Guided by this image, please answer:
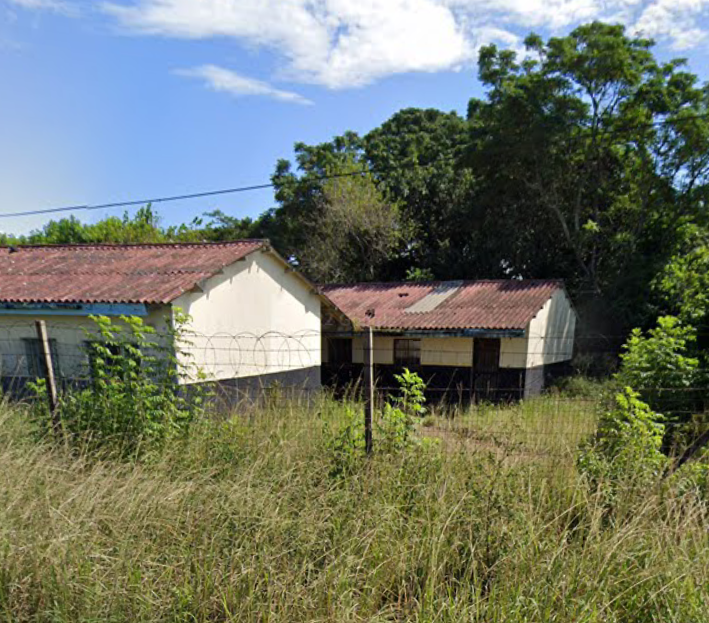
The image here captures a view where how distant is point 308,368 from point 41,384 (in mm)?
8640

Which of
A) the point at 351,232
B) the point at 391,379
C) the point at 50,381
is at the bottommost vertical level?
the point at 391,379

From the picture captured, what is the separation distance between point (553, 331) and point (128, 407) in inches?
575

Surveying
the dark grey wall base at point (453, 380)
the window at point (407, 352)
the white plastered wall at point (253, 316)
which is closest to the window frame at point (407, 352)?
the window at point (407, 352)

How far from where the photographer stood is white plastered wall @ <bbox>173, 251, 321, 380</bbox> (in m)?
10.1

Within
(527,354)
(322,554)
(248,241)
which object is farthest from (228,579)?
(527,354)

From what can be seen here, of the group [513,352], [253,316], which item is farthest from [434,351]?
[253,316]

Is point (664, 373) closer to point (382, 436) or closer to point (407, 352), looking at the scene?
point (382, 436)

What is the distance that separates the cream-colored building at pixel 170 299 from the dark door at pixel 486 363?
15.7 ft

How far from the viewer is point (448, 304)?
53.3ft

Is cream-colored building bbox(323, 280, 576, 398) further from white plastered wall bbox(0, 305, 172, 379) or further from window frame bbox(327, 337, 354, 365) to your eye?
white plastered wall bbox(0, 305, 172, 379)

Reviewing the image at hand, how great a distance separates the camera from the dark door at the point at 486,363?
14438 millimetres

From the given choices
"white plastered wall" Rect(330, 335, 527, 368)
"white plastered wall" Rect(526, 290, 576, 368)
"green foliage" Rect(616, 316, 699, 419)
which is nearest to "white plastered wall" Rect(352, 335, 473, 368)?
"white plastered wall" Rect(330, 335, 527, 368)

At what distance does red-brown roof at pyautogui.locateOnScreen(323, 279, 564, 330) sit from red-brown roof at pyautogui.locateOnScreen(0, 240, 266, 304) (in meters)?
5.85

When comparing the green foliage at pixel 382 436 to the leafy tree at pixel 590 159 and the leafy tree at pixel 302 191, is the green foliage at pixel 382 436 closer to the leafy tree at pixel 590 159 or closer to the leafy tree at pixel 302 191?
the leafy tree at pixel 590 159
